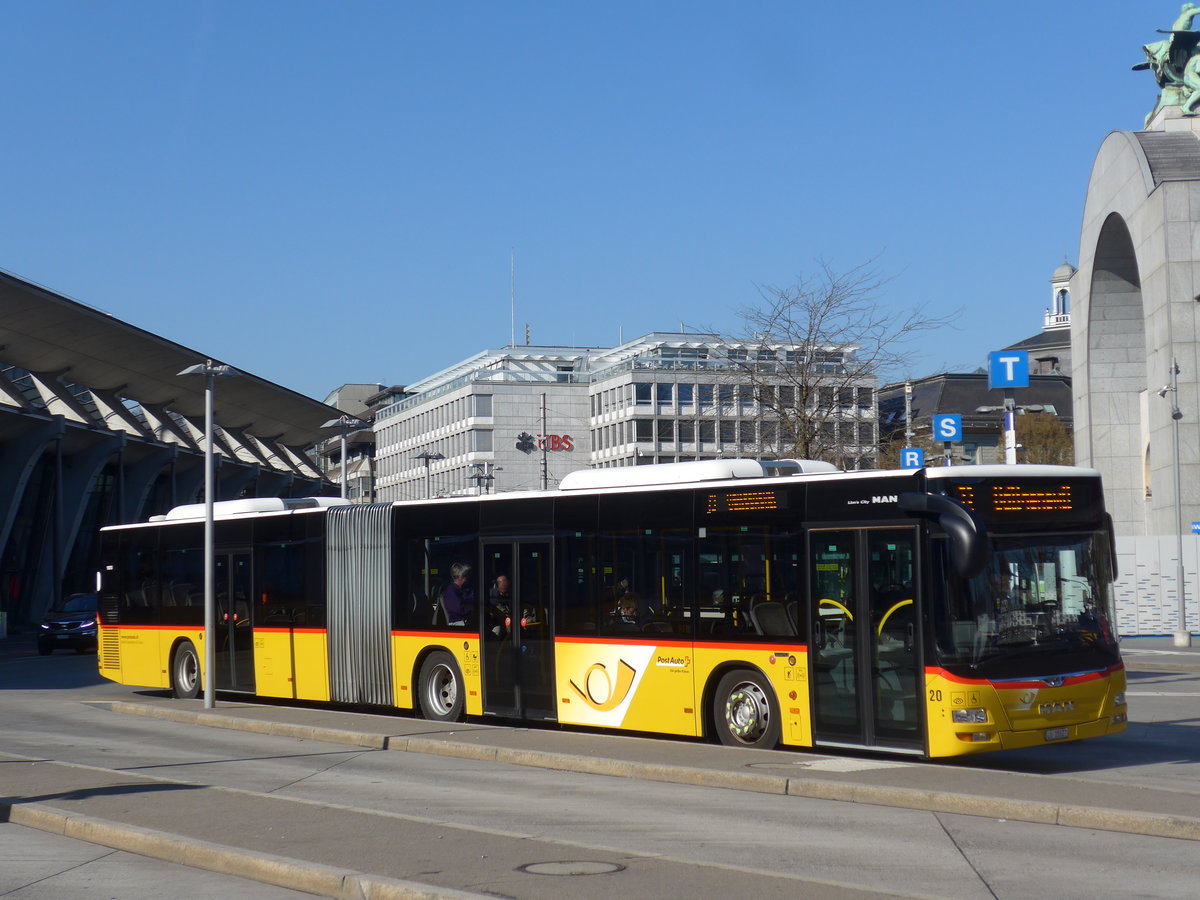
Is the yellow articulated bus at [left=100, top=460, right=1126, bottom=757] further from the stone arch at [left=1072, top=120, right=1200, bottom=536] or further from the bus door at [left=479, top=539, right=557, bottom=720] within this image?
the stone arch at [left=1072, top=120, right=1200, bottom=536]

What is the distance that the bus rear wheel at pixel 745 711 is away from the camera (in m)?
14.8

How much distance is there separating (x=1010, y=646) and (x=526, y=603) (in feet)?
21.4

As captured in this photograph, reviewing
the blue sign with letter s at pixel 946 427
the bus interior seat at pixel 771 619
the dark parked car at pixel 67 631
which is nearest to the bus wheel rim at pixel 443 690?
the bus interior seat at pixel 771 619

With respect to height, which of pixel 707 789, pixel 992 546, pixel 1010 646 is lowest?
pixel 707 789

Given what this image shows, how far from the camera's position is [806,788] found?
12242mm

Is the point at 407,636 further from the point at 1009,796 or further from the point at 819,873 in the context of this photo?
the point at 819,873

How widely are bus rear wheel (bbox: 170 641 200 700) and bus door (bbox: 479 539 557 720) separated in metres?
7.34

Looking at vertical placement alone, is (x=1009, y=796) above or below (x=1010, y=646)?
below

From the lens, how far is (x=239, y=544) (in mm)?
22688

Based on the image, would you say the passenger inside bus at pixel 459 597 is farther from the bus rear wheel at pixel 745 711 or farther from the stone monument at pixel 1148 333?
the stone monument at pixel 1148 333

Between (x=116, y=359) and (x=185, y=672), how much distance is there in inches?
1380

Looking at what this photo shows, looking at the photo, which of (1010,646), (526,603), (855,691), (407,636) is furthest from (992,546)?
(407,636)

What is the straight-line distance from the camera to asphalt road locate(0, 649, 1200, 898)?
8.48m

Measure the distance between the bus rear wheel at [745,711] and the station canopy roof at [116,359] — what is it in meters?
35.3
